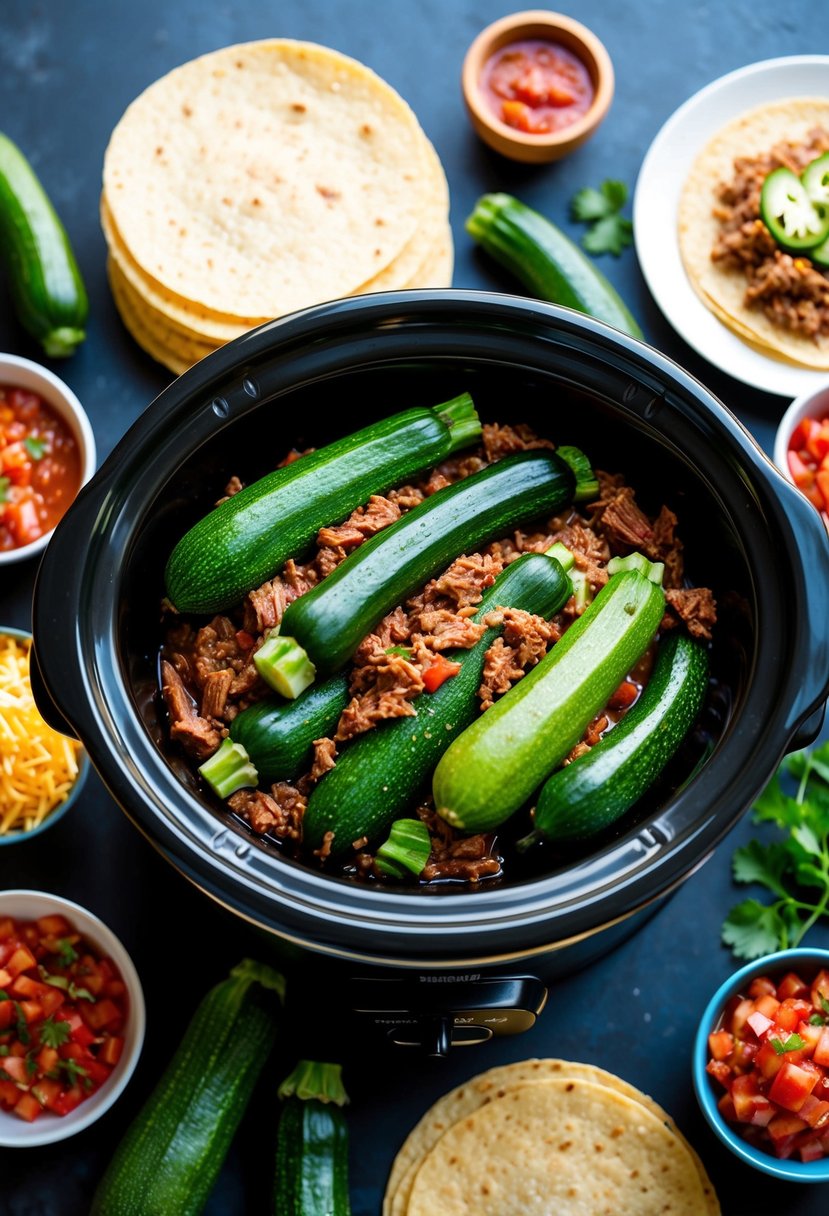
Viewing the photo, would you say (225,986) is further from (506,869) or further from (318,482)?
(318,482)

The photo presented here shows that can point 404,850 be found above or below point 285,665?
below

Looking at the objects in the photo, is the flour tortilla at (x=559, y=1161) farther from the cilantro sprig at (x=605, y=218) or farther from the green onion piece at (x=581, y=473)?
the cilantro sprig at (x=605, y=218)

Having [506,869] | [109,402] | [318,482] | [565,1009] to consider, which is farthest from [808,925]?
[109,402]

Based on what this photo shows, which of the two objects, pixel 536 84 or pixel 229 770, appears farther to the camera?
pixel 536 84

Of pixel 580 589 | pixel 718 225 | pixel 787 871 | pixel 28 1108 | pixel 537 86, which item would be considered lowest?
pixel 28 1108

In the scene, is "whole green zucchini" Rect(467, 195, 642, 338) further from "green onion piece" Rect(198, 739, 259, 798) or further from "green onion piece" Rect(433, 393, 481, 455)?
"green onion piece" Rect(198, 739, 259, 798)

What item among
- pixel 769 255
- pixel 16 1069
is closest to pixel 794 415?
pixel 769 255

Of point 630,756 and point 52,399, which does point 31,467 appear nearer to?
point 52,399
